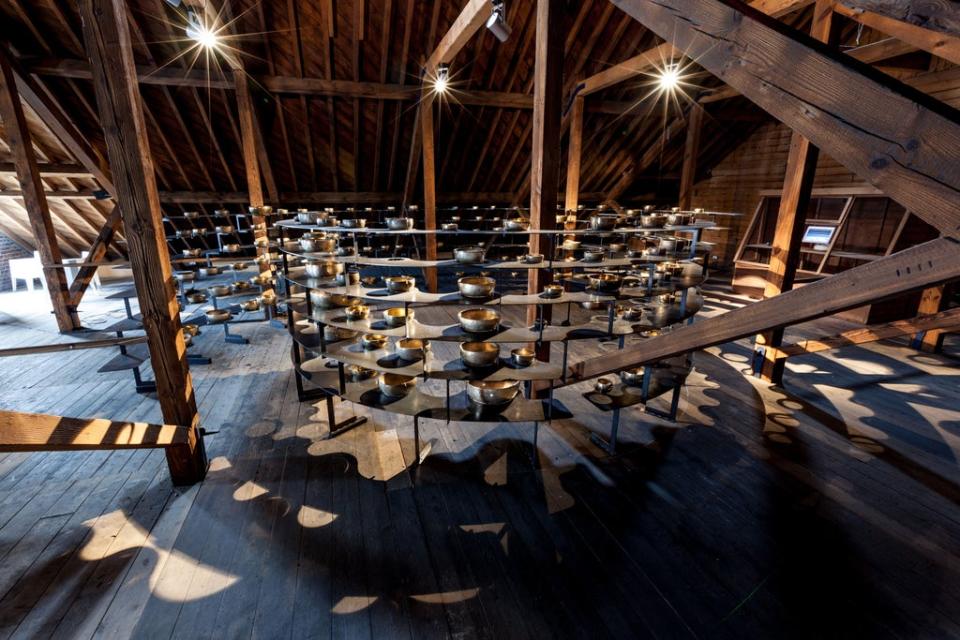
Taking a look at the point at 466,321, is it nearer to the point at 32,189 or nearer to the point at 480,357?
the point at 480,357

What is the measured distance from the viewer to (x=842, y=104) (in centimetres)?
120

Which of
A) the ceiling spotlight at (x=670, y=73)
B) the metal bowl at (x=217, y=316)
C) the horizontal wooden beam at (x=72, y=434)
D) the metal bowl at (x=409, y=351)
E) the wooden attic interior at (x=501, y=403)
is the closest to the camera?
the horizontal wooden beam at (x=72, y=434)

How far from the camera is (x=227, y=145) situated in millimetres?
8234

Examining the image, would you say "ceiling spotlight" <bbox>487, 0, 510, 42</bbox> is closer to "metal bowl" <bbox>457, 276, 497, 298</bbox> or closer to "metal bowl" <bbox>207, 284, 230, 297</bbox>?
"metal bowl" <bbox>457, 276, 497, 298</bbox>

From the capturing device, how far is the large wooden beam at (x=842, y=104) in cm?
105

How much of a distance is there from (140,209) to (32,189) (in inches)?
203

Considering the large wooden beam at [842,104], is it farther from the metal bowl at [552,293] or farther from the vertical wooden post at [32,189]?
the vertical wooden post at [32,189]

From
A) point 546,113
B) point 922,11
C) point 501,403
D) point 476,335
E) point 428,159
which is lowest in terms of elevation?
point 501,403

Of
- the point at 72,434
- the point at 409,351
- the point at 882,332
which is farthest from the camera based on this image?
the point at 882,332

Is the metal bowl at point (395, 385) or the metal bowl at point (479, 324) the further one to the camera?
the metal bowl at point (395, 385)

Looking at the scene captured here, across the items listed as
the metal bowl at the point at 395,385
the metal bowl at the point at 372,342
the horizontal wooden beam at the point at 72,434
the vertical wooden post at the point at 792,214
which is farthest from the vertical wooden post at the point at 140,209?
the vertical wooden post at the point at 792,214

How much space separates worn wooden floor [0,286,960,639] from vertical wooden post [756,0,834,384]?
712 mm

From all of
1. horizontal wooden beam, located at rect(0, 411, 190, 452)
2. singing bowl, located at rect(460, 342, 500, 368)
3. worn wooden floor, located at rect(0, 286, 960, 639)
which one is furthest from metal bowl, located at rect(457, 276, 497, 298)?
horizontal wooden beam, located at rect(0, 411, 190, 452)

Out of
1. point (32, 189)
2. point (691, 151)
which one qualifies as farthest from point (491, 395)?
point (691, 151)
